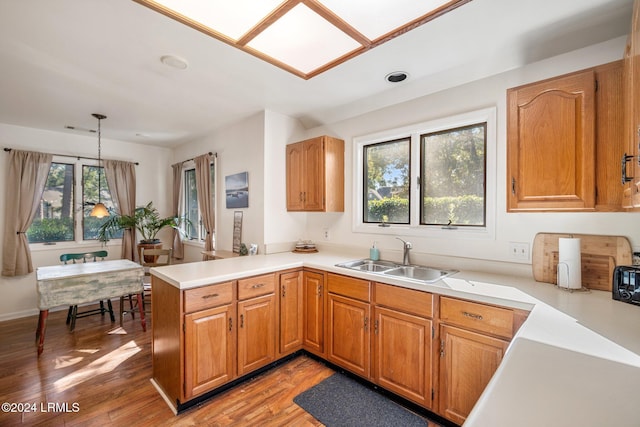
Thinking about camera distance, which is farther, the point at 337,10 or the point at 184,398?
the point at 184,398

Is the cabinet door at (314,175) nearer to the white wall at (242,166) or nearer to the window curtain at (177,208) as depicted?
the white wall at (242,166)

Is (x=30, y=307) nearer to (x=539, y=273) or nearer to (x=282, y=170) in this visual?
(x=282, y=170)

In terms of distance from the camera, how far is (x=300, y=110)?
10.7 feet

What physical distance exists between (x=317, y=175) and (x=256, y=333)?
1649 mm

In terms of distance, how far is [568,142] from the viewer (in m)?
1.61

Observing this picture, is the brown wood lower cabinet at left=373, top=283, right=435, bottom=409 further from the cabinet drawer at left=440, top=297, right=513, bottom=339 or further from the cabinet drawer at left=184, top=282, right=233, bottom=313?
the cabinet drawer at left=184, top=282, right=233, bottom=313

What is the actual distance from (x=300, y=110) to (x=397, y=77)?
1217 mm

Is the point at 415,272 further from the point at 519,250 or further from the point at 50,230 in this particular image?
the point at 50,230

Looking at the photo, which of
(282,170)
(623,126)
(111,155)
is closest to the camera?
(623,126)

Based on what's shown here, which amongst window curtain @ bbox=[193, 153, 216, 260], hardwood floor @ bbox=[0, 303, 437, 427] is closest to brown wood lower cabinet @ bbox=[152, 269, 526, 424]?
hardwood floor @ bbox=[0, 303, 437, 427]

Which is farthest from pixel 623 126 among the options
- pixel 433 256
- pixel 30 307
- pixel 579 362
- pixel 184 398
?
pixel 30 307

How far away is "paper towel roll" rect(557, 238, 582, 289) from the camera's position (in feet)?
5.65

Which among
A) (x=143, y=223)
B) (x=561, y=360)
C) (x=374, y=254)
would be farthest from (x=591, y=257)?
(x=143, y=223)

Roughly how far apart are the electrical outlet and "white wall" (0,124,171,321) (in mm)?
5217
